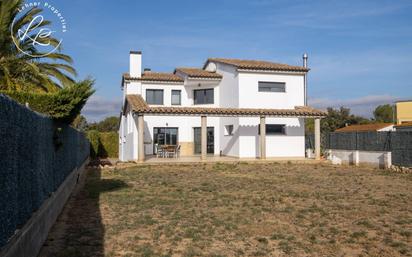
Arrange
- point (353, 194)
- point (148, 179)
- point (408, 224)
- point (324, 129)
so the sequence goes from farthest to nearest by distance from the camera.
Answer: point (324, 129) < point (148, 179) < point (353, 194) < point (408, 224)

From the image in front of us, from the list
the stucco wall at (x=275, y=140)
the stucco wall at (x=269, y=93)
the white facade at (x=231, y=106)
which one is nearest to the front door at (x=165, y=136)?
the white facade at (x=231, y=106)

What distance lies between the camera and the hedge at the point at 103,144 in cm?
3975

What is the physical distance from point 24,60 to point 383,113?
73.6m

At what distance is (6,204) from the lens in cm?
487

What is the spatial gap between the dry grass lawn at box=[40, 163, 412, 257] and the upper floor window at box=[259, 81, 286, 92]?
1479 centimetres

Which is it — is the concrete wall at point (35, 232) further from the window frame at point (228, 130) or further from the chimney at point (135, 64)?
the chimney at point (135, 64)

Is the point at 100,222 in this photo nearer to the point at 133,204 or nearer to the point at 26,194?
the point at 133,204

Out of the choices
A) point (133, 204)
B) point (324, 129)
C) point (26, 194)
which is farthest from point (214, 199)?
point (324, 129)

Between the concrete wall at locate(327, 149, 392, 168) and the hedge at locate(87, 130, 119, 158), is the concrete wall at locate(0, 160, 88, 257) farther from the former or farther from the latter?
the hedge at locate(87, 130, 119, 158)

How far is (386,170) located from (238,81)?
1133 cm

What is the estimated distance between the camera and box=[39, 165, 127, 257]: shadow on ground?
21.8ft

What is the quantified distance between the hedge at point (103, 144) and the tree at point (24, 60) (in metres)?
19.9

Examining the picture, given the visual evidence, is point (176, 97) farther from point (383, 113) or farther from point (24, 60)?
point (383, 113)

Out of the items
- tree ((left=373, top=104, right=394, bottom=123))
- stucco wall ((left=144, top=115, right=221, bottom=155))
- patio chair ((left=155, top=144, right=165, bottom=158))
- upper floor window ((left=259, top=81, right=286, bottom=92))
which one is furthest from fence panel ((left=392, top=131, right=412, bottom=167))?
tree ((left=373, top=104, right=394, bottom=123))
